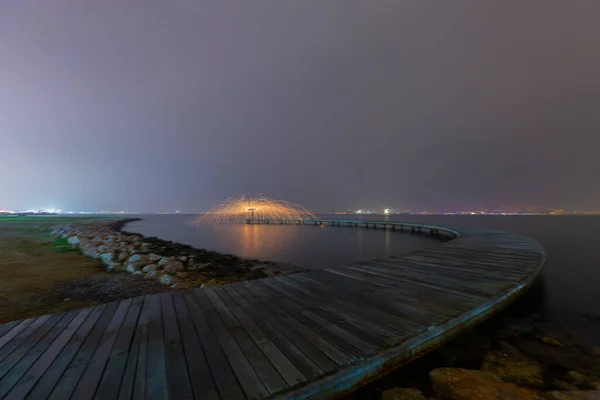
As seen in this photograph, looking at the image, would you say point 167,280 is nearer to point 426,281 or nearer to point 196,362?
point 196,362

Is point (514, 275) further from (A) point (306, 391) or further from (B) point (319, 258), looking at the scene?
(B) point (319, 258)

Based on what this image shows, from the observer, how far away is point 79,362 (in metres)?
3.04

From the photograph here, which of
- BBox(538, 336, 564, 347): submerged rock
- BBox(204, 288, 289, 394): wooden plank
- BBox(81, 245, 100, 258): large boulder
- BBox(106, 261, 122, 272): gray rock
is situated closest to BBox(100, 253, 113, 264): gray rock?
BBox(106, 261, 122, 272): gray rock

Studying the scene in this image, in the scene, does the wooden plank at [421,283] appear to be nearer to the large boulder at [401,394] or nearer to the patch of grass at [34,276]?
the large boulder at [401,394]

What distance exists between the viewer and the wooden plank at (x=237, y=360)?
8.20 feet

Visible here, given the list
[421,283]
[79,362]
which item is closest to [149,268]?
[79,362]

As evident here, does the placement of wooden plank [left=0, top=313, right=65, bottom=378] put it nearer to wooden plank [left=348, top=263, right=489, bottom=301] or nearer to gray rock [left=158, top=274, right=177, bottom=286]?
gray rock [left=158, top=274, right=177, bottom=286]

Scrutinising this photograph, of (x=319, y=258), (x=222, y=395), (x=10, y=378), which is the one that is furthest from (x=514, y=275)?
(x=319, y=258)

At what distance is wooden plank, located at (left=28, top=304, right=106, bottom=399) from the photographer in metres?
2.51

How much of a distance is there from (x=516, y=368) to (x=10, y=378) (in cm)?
708

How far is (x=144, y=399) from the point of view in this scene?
7.89 feet

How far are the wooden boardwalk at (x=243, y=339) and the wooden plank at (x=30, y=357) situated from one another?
0.05 feet

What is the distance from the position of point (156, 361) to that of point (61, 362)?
3.98ft

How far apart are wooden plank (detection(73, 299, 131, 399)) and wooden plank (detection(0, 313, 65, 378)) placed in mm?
834
